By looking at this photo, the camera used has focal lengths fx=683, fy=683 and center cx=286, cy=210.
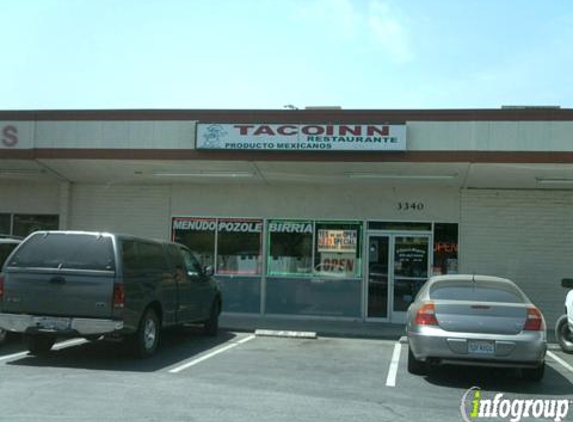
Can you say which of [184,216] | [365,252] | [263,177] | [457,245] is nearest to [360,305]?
[365,252]

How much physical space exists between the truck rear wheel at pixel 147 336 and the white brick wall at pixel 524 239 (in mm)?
8392

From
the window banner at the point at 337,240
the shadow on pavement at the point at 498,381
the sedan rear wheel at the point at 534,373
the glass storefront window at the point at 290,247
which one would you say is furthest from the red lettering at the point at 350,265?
the sedan rear wheel at the point at 534,373

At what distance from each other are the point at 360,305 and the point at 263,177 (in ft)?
12.9

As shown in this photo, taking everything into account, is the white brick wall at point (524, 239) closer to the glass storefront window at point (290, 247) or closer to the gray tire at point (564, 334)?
the gray tire at point (564, 334)

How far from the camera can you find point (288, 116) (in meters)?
15.1

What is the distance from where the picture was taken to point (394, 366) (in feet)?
34.3

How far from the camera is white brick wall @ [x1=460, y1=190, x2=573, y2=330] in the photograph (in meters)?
16.1

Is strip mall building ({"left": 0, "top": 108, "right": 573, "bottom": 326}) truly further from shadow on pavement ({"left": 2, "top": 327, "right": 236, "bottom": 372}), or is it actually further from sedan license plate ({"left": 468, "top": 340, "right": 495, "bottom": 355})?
sedan license plate ({"left": 468, "top": 340, "right": 495, "bottom": 355})

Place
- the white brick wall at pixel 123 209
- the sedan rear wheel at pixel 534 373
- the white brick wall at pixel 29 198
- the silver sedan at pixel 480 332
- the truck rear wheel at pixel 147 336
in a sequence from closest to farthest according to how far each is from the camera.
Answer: the silver sedan at pixel 480 332 < the sedan rear wheel at pixel 534 373 < the truck rear wheel at pixel 147 336 < the white brick wall at pixel 123 209 < the white brick wall at pixel 29 198

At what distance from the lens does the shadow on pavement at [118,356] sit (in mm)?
9742

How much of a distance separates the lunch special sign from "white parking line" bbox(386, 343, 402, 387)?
4324 mm

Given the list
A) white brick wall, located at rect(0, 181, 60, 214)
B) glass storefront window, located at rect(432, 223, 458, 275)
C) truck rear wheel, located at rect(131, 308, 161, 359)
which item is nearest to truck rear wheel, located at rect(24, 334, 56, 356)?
truck rear wheel, located at rect(131, 308, 161, 359)

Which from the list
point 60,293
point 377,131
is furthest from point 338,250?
point 60,293

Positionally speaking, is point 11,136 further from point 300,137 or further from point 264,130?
point 300,137
